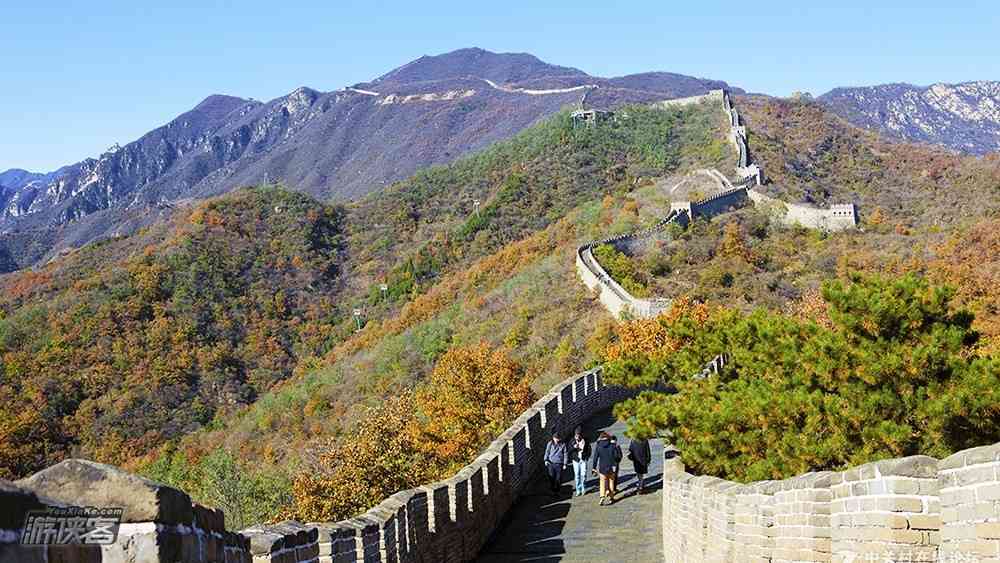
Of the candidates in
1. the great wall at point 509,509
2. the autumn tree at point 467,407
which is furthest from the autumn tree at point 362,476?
the great wall at point 509,509

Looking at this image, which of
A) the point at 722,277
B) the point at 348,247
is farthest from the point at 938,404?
the point at 348,247

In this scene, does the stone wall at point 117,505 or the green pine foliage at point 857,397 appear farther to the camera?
the green pine foliage at point 857,397

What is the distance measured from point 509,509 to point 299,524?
8975 mm

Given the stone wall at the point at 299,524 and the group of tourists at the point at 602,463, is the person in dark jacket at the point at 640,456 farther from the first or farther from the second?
the stone wall at the point at 299,524

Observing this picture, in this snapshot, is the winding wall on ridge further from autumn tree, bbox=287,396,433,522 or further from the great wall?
the great wall

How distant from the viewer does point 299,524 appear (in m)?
6.06

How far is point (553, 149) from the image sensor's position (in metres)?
90.5

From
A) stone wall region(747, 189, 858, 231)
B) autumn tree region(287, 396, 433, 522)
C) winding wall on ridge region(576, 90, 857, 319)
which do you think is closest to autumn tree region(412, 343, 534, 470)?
autumn tree region(287, 396, 433, 522)

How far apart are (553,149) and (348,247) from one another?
1908 centimetres

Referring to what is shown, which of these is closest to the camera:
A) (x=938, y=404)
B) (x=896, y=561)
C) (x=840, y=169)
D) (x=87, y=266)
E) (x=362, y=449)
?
(x=896, y=561)

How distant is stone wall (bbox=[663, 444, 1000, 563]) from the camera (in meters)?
4.45

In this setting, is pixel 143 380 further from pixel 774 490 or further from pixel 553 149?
pixel 774 490

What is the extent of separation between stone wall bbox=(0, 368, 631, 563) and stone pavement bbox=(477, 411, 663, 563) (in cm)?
27

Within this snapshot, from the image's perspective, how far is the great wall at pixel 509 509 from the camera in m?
3.10
